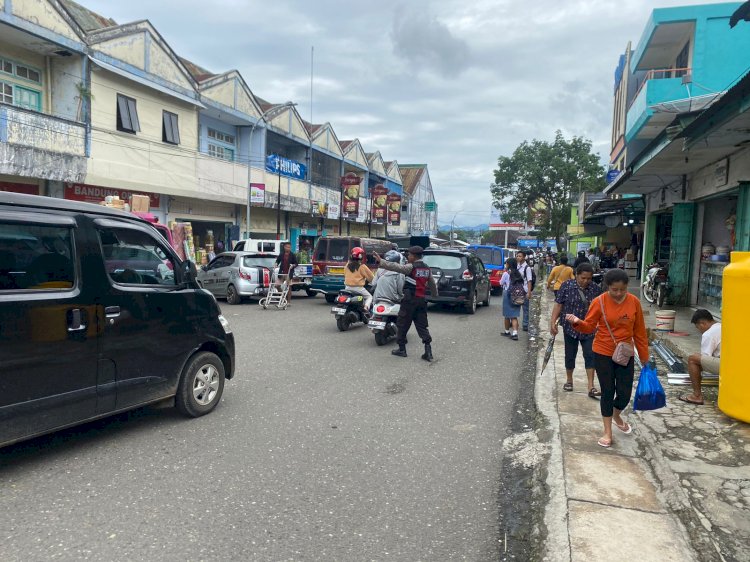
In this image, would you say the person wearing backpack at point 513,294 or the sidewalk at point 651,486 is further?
the person wearing backpack at point 513,294

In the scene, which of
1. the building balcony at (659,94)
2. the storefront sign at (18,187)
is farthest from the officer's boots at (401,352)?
the building balcony at (659,94)

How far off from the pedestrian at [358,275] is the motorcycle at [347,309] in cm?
12

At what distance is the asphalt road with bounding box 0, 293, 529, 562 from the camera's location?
3223 millimetres

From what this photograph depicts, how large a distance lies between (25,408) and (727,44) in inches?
819

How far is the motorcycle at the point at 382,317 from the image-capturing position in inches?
373

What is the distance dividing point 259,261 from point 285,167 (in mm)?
13969

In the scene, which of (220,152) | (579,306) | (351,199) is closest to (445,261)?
(579,306)

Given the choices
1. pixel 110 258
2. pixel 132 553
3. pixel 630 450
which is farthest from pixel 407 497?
pixel 110 258

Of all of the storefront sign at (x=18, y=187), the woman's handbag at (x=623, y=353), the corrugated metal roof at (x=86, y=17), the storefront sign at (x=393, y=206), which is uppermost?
the corrugated metal roof at (x=86, y=17)

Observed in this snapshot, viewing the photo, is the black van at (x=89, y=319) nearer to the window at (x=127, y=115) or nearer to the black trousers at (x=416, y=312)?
the black trousers at (x=416, y=312)

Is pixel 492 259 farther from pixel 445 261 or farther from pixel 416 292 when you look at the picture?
pixel 416 292

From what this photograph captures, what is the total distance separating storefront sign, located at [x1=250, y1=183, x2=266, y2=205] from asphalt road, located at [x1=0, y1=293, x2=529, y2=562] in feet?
62.8

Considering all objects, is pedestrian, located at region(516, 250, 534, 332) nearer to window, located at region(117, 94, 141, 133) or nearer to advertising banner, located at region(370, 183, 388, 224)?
window, located at region(117, 94, 141, 133)

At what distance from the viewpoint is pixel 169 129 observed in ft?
69.0
